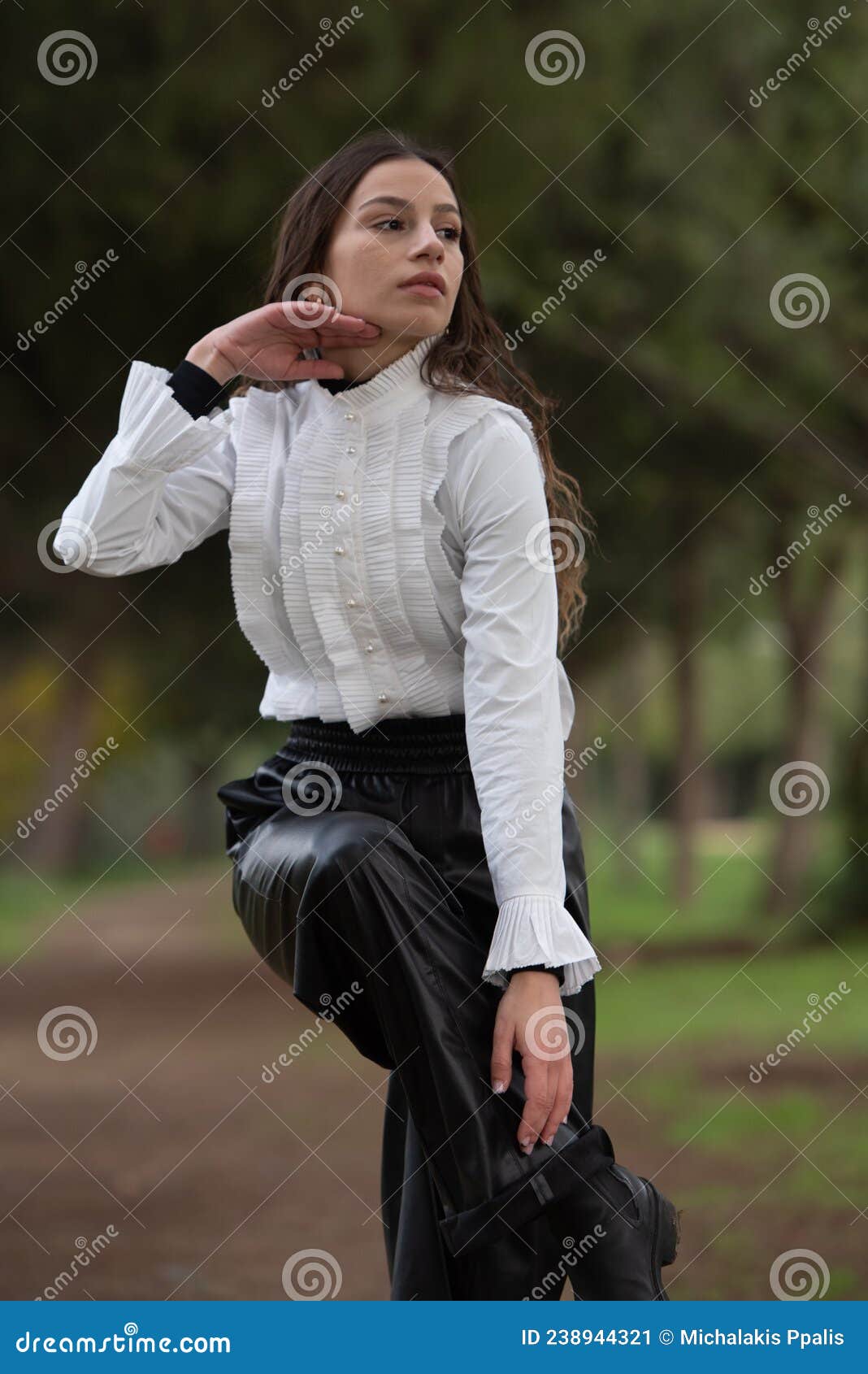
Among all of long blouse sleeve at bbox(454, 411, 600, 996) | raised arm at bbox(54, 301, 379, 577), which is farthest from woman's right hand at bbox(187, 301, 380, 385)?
long blouse sleeve at bbox(454, 411, 600, 996)

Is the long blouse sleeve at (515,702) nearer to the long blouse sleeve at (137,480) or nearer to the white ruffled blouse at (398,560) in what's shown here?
the white ruffled blouse at (398,560)

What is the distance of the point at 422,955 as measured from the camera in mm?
2721

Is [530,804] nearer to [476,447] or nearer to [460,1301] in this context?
[476,447]

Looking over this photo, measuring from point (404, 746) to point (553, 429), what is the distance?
625cm

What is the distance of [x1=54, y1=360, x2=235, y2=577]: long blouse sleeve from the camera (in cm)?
292

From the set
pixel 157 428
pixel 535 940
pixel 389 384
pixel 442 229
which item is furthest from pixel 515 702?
pixel 442 229

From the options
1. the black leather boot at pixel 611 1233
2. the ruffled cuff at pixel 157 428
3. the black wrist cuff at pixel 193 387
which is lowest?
the black leather boot at pixel 611 1233

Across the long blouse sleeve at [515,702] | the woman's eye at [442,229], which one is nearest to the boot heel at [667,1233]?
the long blouse sleeve at [515,702]

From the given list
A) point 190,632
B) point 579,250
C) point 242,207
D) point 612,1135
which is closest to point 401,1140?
point 242,207

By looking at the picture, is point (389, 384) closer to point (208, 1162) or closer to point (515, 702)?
point (515, 702)

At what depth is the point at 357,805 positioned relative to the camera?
2977 mm

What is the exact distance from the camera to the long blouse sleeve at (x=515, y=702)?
2.74 meters

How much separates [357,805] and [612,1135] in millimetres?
6019

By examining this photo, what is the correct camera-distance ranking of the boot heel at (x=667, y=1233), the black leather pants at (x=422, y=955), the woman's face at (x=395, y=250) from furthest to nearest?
the woman's face at (x=395, y=250) → the boot heel at (x=667, y=1233) → the black leather pants at (x=422, y=955)
